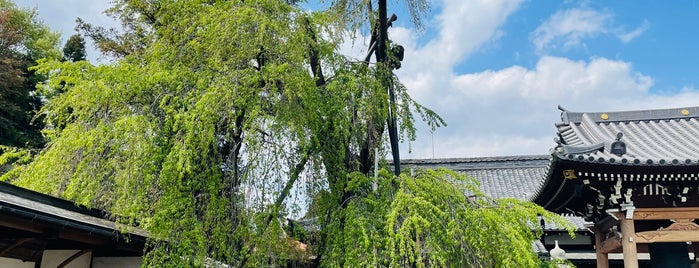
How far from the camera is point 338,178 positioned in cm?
527

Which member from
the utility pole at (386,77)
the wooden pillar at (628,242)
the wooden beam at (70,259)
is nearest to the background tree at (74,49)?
the wooden beam at (70,259)

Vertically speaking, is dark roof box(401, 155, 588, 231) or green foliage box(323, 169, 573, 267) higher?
dark roof box(401, 155, 588, 231)

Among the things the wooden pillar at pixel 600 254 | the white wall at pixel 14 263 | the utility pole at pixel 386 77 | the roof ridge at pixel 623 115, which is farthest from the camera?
the roof ridge at pixel 623 115

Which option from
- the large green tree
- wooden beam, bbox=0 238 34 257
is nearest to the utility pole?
the large green tree

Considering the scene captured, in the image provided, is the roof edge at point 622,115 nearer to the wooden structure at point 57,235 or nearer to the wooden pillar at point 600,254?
the wooden pillar at point 600,254

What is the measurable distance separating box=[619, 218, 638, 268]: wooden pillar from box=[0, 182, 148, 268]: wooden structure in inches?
221

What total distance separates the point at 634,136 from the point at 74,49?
20229 millimetres

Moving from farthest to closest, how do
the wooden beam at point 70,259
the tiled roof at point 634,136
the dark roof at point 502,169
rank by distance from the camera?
the dark roof at point 502,169, the tiled roof at point 634,136, the wooden beam at point 70,259

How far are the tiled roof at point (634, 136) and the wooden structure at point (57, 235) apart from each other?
4.94 meters

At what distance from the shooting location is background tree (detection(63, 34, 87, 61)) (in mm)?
19312

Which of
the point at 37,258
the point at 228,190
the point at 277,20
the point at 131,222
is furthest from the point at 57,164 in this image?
the point at 277,20

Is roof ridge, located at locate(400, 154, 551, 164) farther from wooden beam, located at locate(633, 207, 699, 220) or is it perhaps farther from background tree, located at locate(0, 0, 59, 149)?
background tree, located at locate(0, 0, 59, 149)

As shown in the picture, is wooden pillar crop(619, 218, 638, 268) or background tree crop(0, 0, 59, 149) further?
background tree crop(0, 0, 59, 149)

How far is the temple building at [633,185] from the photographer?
5.60m
